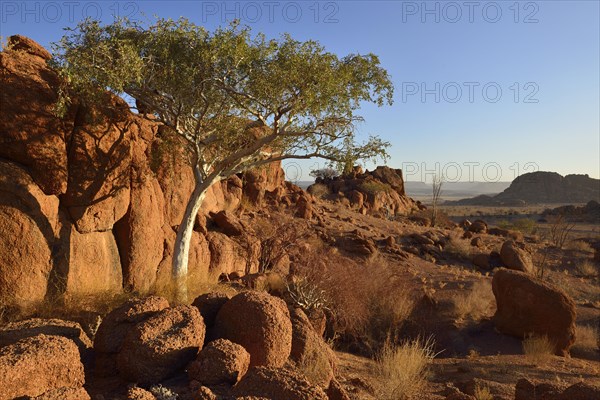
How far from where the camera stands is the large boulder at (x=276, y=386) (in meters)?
4.09

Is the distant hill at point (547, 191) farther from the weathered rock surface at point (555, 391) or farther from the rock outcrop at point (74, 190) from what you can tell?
the weathered rock surface at point (555, 391)

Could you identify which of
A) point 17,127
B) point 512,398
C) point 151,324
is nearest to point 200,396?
point 151,324

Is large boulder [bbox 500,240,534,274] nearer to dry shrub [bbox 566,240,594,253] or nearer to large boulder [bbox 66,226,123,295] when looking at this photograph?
dry shrub [bbox 566,240,594,253]

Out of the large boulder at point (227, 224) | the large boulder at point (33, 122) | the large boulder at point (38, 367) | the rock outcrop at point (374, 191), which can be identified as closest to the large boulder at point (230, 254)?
the large boulder at point (227, 224)

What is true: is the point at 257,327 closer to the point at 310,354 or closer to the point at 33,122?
the point at 310,354

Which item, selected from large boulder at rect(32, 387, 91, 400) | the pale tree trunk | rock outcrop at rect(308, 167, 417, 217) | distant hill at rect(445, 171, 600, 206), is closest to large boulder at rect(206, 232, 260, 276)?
the pale tree trunk

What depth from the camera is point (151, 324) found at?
5047mm

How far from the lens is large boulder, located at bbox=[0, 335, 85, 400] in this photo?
12.5 feet

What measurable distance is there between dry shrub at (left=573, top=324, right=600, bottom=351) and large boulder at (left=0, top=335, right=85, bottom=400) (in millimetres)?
12402

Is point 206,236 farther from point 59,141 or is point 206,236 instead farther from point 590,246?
point 590,246

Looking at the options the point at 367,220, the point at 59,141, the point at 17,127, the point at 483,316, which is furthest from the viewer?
the point at 367,220

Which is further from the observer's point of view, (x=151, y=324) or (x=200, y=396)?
(x=151, y=324)

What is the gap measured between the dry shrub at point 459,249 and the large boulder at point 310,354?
694 inches

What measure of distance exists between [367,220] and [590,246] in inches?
545
